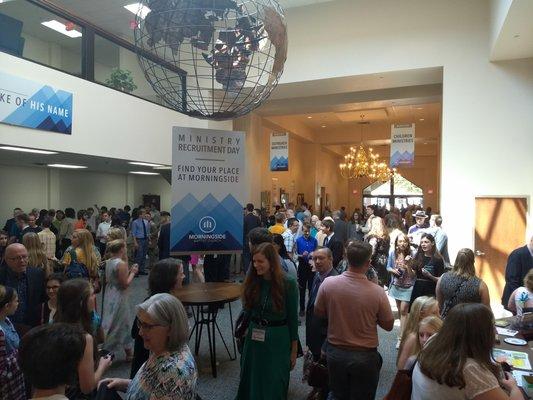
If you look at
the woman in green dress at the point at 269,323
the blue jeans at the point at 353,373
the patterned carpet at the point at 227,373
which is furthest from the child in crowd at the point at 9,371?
the patterned carpet at the point at 227,373

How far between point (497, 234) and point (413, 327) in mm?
5588

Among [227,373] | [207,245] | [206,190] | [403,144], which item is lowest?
[227,373]

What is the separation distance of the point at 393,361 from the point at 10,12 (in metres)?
10.1

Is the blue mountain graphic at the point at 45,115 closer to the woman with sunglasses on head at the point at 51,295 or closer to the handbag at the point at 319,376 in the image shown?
the woman with sunglasses on head at the point at 51,295

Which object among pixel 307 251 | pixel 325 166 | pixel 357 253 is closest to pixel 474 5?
pixel 307 251

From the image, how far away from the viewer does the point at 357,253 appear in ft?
8.89

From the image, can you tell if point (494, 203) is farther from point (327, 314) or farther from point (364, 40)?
point (327, 314)

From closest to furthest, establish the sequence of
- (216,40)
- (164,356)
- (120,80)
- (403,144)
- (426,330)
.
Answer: (164,356) < (216,40) < (426,330) < (120,80) < (403,144)

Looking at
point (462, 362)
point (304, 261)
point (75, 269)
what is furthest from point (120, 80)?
point (462, 362)

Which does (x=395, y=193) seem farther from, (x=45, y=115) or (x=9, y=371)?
(x=9, y=371)

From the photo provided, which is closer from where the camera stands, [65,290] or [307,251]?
[65,290]

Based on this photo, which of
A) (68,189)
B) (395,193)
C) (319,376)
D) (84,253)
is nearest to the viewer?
(319,376)

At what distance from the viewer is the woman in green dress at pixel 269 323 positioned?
285cm

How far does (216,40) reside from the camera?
7.07 feet
